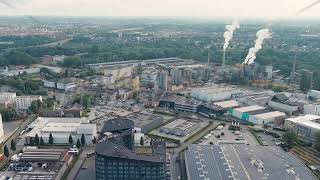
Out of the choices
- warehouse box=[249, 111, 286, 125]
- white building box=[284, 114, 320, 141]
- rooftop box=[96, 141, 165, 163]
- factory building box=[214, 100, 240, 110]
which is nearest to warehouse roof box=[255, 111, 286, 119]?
warehouse box=[249, 111, 286, 125]

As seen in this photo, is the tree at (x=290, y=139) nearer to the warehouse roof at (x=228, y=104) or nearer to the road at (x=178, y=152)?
the road at (x=178, y=152)

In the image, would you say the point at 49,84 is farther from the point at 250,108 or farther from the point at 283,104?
the point at 283,104

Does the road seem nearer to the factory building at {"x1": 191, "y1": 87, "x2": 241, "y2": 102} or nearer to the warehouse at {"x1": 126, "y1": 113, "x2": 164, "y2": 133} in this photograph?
the warehouse at {"x1": 126, "y1": 113, "x2": 164, "y2": 133}

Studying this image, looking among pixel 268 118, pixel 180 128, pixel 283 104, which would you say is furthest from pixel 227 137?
pixel 283 104

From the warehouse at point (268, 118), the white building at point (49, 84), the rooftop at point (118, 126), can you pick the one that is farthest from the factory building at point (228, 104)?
the white building at point (49, 84)

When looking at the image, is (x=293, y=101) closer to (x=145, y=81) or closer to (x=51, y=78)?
(x=145, y=81)

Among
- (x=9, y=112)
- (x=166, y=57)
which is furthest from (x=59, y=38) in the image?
(x=9, y=112)
